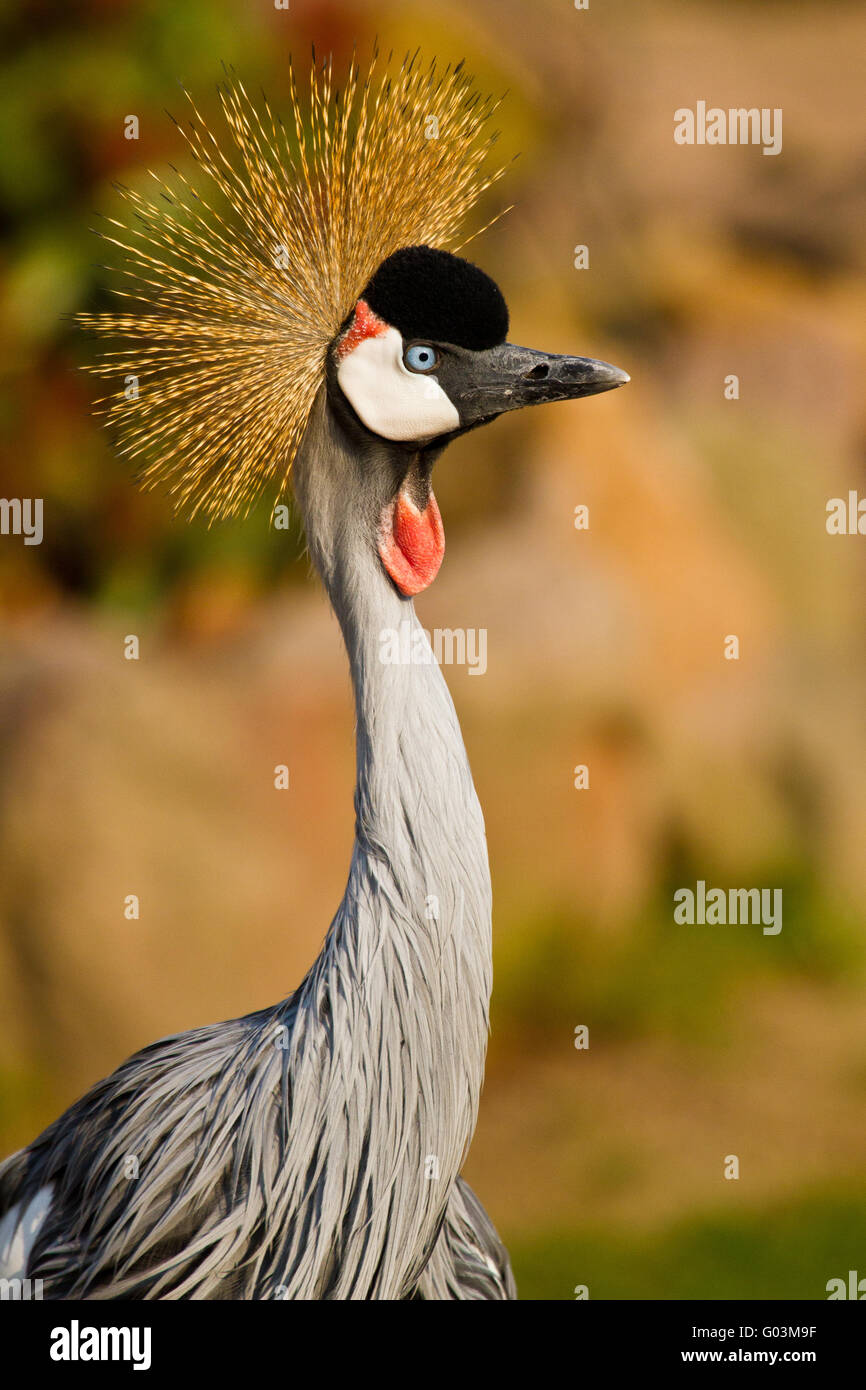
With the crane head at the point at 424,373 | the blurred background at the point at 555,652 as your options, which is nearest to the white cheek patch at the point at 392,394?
the crane head at the point at 424,373

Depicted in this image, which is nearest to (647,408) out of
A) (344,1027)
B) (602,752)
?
(602,752)

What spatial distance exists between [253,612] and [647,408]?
3.75 ft

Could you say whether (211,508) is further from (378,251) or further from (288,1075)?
(288,1075)

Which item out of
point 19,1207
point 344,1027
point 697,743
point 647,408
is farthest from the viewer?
point 647,408

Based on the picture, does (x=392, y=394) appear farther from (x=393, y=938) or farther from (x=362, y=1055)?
(x=362, y=1055)

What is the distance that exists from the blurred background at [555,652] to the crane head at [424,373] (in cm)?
143

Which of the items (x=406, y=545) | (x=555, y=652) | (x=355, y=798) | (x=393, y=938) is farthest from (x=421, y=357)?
(x=555, y=652)

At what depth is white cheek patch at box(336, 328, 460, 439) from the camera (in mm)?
1121

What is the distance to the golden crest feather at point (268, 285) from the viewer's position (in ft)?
3.86

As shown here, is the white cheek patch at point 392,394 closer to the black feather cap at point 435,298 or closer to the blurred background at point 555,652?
the black feather cap at point 435,298

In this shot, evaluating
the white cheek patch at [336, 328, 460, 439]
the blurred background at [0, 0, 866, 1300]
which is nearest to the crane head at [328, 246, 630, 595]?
the white cheek patch at [336, 328, 460, 439]

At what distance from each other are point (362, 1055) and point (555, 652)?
5.97ft

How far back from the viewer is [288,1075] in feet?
3.81

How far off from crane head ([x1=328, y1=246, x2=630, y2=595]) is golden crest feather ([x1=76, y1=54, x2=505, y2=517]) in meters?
0.05
